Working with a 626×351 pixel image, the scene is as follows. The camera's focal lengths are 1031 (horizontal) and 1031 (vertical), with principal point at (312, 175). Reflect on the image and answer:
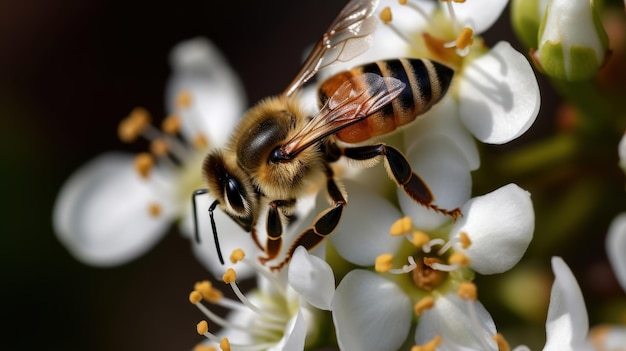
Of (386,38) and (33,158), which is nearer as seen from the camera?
(386,38)

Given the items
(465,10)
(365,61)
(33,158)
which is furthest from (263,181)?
(33,158)

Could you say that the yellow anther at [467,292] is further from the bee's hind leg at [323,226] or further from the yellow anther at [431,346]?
the bee's hind leg at [323,226]

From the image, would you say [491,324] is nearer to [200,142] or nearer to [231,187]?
[231,187]

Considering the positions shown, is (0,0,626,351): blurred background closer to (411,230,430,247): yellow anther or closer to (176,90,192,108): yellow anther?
(176,90,192,108): yellow anther

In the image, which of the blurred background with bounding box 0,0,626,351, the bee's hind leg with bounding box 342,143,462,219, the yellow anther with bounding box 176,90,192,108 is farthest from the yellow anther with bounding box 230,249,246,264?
the blurred background with bounding box 0,0,626,351

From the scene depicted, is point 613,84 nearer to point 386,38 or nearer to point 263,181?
point 386,38

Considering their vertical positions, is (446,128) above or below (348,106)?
below

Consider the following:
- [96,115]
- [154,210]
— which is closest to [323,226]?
[154,210]
